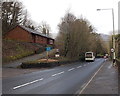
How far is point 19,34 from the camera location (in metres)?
65.1

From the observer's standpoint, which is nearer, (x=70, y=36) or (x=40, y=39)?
(x=70, y=36)

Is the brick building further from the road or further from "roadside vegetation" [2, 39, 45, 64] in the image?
the road

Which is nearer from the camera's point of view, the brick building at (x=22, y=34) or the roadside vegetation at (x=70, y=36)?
the roadside vegetation at (x=70, y=36)

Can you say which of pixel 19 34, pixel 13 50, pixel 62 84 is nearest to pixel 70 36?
pixel 19 34

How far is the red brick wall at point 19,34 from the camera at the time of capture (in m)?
64.0

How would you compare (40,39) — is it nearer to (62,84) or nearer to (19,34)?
(19,34)

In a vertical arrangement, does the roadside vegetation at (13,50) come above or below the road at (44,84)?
above

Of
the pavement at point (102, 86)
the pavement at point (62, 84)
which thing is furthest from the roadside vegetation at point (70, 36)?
the pavement at point (102, 86)

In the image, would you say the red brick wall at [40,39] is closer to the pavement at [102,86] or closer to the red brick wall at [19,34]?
the red brick wall at [19,34]

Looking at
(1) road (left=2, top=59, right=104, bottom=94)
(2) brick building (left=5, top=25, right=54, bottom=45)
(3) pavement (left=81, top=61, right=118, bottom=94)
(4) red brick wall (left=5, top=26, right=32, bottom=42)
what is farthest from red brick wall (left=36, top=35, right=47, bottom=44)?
(3) pavement (left=81, top=61, right=118, bottom=94)

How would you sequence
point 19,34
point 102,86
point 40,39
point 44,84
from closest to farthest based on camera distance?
point 102,86 → point 44,84 → point 19,34 → point 40,39

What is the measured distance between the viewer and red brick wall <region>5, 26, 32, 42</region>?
210 feet

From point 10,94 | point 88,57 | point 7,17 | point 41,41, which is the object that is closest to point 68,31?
point 88,57

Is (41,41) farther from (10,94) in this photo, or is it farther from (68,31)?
(10,94)
